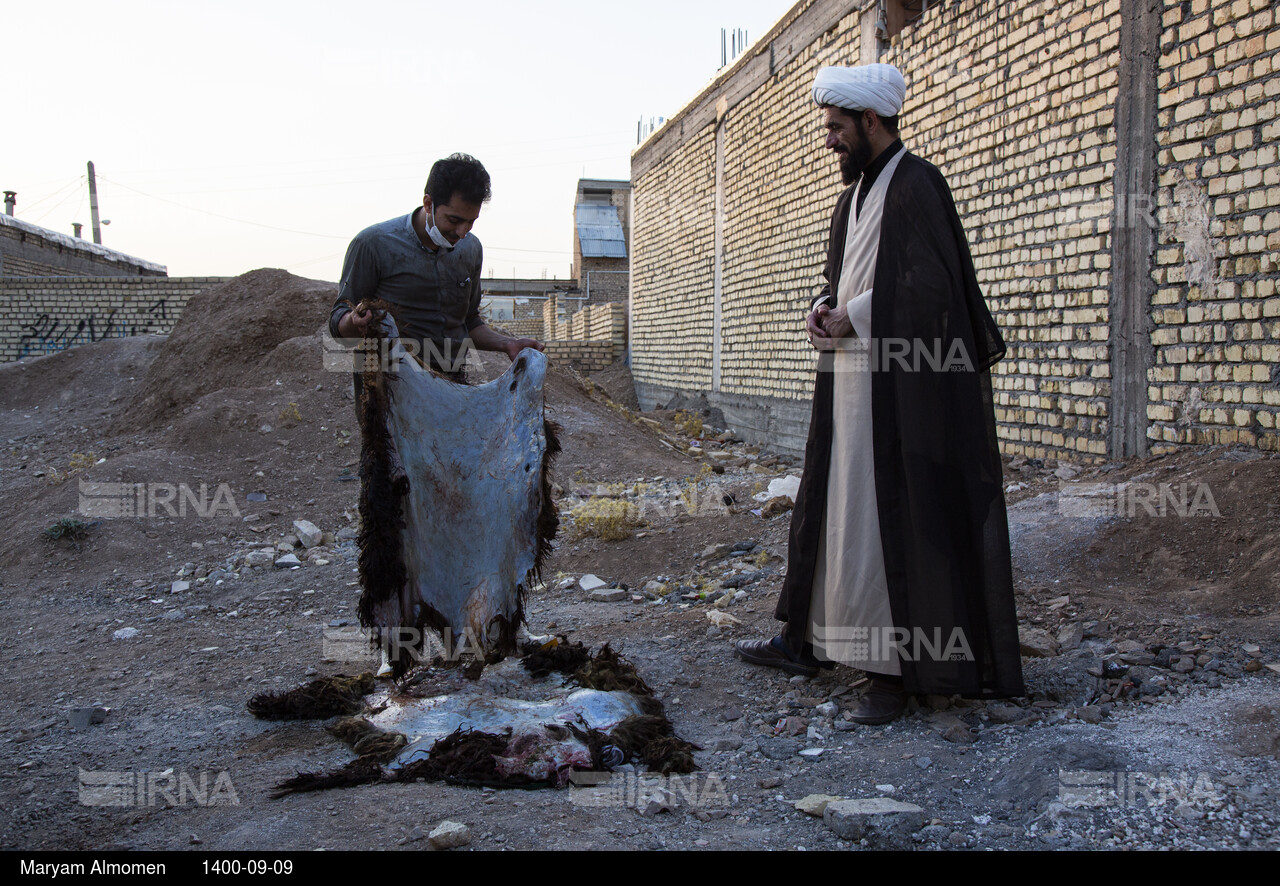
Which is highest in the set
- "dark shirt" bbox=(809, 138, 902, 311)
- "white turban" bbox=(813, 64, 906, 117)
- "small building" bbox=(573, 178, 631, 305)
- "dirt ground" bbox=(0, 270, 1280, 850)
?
"small building" bbox=(573, 178, 631, 305)

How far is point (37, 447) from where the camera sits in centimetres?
1052

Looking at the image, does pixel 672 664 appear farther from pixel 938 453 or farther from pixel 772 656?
pixel 938 453

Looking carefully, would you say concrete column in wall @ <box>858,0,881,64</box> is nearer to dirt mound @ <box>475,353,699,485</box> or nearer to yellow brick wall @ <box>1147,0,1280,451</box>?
yellow brick wall @ <box>1147,0,1280,451</box>

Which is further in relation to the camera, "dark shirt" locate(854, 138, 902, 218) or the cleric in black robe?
"dark shirt" locate(854, 138, 902, 218)

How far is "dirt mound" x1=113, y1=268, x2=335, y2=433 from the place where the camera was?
10.0 metres

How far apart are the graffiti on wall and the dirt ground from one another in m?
10.1

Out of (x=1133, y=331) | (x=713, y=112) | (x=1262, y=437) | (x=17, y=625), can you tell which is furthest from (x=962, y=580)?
(x=713, y=112)

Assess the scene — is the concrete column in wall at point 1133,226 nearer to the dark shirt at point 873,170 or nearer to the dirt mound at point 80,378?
the dark shirt at point 873,170

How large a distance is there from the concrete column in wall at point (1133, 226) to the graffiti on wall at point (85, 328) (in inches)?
666

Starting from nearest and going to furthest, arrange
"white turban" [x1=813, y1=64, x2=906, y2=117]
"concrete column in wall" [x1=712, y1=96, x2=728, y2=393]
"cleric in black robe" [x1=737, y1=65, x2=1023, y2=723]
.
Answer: "cleric in black robe" [x1=737, y1=65, x2=1023, y2=723] → "white turban" [x1=813, y1=64, x2=906, y2=117] → "concrete column in wall" [x1=712, y1=96, x2=728, y2=393]

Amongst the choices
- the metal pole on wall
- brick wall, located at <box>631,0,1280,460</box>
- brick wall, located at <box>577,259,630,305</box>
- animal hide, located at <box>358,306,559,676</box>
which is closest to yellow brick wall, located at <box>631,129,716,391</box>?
brick wall, located at <box>631,0,1280,460</box>

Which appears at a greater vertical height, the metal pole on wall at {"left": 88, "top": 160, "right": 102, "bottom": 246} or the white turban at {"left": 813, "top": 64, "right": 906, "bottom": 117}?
the metal pole on wall at {"left": 88, "top": 160, "right": 102, "bottom": 246}

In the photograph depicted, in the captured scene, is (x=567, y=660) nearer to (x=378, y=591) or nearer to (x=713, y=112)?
(x=378, y=591)

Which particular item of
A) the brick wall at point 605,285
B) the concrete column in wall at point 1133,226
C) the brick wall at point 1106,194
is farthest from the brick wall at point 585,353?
the concrete column in wall at point 1133,226
